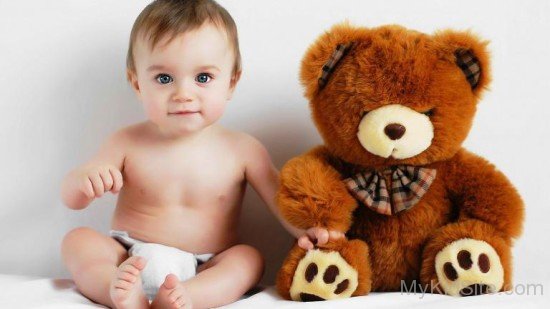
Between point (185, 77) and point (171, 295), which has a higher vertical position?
point (185, 77)

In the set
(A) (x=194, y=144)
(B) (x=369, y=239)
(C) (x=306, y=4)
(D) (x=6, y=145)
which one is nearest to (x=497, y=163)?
(B) (x=369, y=239)

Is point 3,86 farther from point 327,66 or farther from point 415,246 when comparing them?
point 415,246

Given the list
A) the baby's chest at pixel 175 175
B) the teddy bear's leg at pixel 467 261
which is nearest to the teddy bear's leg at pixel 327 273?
the teddy bear's leg at pixel 467 261

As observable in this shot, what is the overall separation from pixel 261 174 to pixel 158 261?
0.28 metres

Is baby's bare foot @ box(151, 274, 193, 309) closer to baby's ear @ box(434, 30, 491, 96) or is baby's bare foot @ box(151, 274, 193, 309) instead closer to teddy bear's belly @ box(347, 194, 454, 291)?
teddy bear's belly @ box(347, 194, 454, 291)

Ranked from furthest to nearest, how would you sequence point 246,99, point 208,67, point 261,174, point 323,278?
1. point 246,99
2. point 261,174
3. point 208,67
4. point 323,278

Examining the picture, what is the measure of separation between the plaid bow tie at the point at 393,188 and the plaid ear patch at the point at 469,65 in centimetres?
18

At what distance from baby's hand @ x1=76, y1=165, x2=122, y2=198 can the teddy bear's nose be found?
479mm

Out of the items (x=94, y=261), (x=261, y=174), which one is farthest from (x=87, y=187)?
(x=261, y=174)

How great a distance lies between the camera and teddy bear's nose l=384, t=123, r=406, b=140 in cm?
113

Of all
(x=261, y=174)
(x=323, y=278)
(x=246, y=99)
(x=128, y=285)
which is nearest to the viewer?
(x=128, y=285)

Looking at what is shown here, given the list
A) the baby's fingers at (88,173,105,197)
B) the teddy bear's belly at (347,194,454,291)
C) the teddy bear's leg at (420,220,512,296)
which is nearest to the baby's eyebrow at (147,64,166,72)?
the baby's fingers at (88,173,105,197)

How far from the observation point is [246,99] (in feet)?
4.86

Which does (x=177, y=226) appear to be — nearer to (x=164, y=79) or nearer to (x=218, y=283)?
(x=218, y=283)
